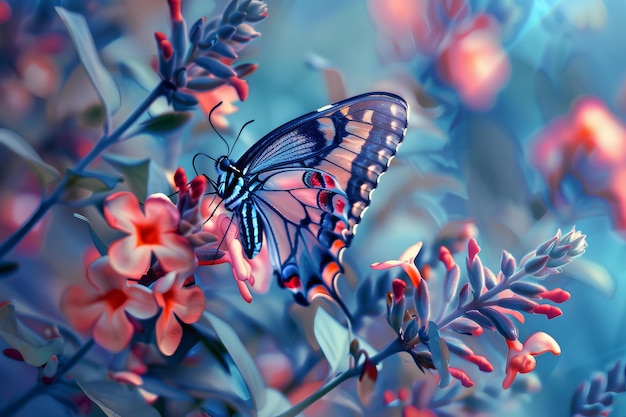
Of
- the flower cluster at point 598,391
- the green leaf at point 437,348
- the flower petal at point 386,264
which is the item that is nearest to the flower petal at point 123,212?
the flower petal at point 386,264

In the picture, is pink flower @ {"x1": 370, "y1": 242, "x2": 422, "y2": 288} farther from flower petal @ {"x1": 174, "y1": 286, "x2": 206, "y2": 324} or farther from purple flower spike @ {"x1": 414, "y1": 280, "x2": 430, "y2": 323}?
flower petal @ {"x1": 174, "y1": 286, "x2": 206, "y2": 324}

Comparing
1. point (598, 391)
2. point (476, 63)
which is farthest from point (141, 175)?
point (598, 391)

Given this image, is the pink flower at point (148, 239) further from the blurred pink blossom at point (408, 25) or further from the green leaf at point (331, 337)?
the blurred pink blossom at point (408, 25)

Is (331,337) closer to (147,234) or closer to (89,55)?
(147,234)

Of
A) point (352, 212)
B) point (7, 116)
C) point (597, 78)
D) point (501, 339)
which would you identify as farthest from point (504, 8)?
point (7, 116)

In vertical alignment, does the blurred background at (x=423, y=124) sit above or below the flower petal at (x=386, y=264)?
above

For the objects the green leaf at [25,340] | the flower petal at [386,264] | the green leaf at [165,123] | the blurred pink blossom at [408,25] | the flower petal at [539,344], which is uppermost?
the blurred pink blossom at [408,25]
